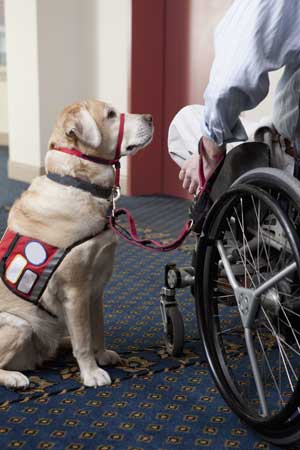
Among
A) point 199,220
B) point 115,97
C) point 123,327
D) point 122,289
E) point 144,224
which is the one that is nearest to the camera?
point 199,220

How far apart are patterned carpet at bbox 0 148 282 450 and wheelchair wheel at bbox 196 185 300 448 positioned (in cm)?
10

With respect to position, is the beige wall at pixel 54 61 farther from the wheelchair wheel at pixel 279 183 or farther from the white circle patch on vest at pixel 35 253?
the wheelchair wheel at pixel 279 183

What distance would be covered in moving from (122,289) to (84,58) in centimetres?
259

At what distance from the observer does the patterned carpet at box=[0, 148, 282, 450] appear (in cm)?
148

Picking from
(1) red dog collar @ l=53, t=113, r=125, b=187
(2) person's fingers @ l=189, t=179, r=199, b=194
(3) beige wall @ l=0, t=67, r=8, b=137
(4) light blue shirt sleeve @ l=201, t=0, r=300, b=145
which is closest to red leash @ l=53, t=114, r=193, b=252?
(1) red dog collar @ l=53, t=113, r=125, b=187

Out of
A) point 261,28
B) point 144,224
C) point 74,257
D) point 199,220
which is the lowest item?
point 144,224

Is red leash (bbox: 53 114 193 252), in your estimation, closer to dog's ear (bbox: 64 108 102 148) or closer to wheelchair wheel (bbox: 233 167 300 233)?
dog's ear (bbox: 64 108 102 148)

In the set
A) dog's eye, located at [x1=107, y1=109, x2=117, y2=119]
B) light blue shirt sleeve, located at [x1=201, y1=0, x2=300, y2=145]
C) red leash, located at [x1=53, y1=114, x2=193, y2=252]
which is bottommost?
red leash, located at [x1=53, y1=114, x2=193, y2=252]

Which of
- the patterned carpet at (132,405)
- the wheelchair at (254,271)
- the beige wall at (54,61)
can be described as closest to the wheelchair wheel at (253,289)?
the wheelchair at (254,271)

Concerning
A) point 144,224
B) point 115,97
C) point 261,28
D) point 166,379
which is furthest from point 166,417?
point 115,97

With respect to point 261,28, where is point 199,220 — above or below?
below

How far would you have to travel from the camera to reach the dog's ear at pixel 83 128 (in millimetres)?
1739

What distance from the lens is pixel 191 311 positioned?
2.34 meters

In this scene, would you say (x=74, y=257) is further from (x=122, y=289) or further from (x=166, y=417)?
(x=122, y=289)
